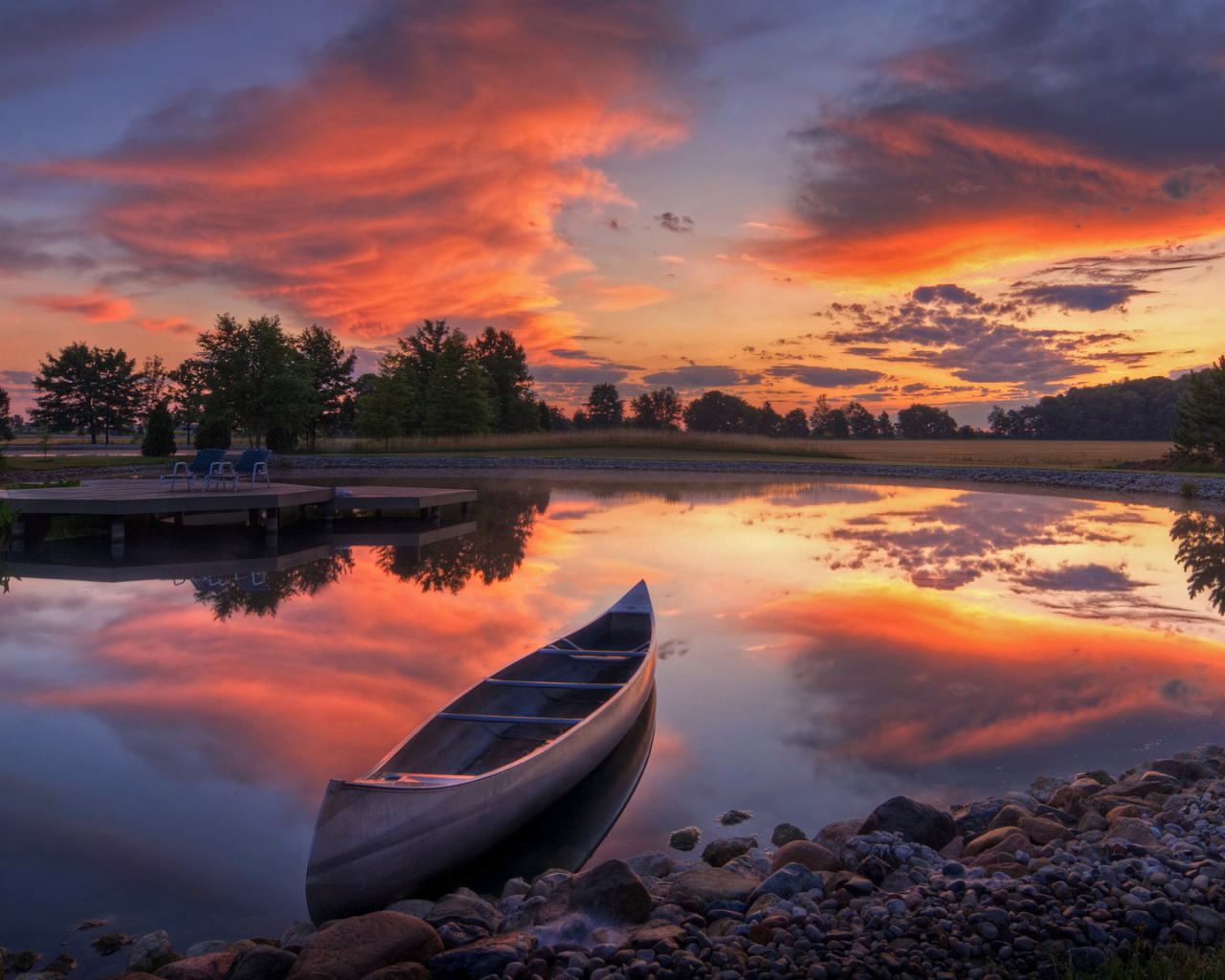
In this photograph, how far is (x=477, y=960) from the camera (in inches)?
98.7

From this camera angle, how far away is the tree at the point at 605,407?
88.5 m

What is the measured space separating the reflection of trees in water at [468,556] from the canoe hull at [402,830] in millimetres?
5906

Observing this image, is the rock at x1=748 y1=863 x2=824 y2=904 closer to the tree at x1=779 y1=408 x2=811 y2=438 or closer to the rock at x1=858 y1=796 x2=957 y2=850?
the rock at x1=858 y1=796 x2=957 y2=850

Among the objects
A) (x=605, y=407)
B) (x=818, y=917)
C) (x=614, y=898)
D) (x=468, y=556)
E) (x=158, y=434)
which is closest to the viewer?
(x=818, y=917)

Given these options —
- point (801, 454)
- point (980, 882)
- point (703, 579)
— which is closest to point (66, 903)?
point (980, 882)

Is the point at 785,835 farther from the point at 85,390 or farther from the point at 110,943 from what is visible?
the point at 85,390

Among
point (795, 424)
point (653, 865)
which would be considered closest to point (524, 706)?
point (653, 865)

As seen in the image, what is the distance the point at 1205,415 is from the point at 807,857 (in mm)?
33440

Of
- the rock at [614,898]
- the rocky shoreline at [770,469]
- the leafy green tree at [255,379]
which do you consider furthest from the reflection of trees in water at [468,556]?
the leafy green tree at [255,379]

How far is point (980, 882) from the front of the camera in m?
2.90

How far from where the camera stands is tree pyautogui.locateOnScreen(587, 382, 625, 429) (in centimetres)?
8850

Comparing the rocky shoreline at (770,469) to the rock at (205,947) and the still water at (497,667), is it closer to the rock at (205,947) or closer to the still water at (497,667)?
the still water at (497,667)

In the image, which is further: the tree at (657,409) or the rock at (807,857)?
→ the tree at (657,409)

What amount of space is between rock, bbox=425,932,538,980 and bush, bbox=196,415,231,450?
3966 centimetres
